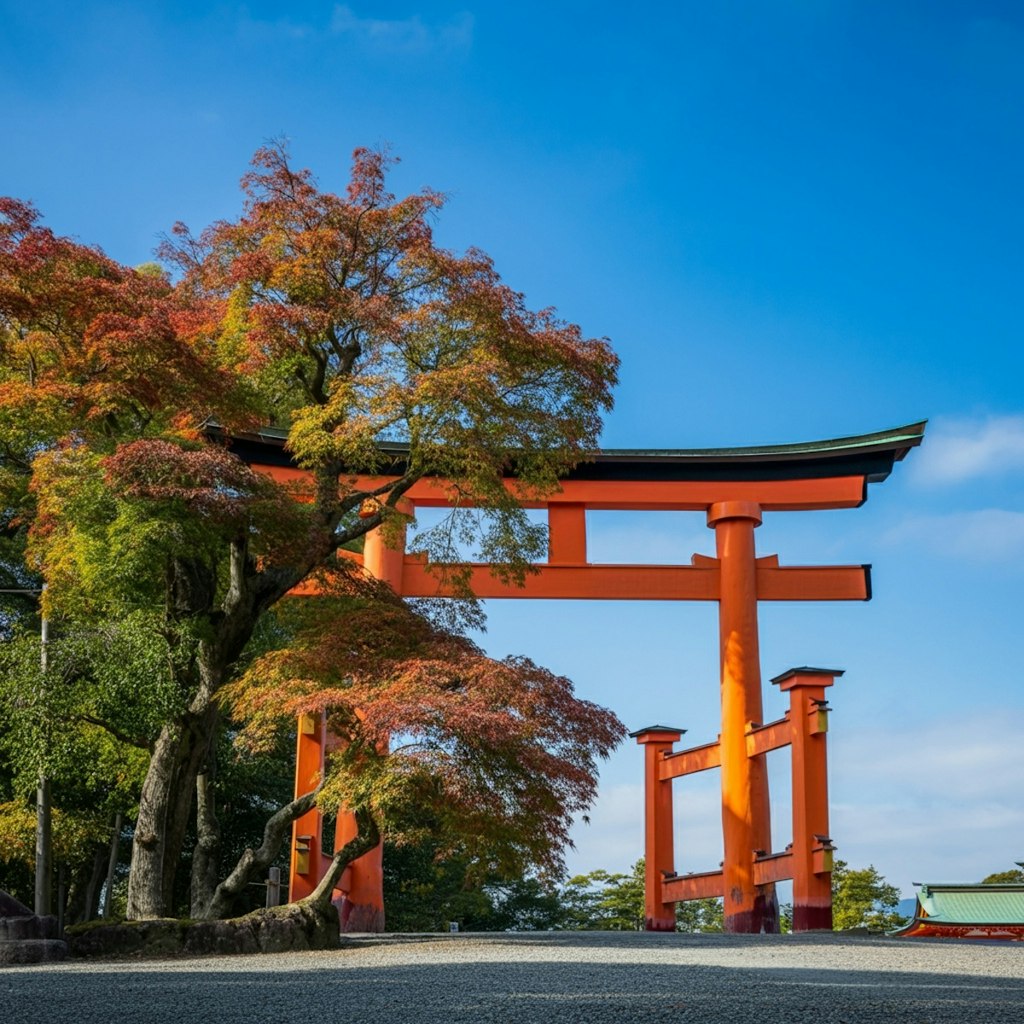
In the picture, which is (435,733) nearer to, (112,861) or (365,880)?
(365,880)

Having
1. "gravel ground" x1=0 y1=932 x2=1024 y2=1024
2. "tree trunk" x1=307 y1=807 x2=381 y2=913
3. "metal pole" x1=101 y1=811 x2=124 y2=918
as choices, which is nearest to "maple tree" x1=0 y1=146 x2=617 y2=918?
"tree trunk" x1=307 y1=807 x2=381 y2=913

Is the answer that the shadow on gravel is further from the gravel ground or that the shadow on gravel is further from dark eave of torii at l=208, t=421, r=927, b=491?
dark eave of torii at l=208, t=421, r=927, b=491

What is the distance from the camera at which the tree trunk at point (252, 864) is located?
32.1 ft

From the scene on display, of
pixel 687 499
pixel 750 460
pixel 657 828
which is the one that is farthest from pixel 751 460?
pixel 657 828

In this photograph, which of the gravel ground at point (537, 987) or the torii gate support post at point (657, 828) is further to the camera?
the torii gate support post at point (657, 828)

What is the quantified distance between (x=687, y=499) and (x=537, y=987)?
28.8ft

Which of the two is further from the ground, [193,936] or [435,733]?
[435,733]

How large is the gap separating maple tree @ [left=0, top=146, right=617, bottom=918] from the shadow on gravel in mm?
3399

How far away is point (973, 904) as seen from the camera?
13.7 m

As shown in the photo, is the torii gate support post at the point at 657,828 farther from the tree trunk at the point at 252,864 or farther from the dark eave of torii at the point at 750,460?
the tree trunk at the point at 252,864

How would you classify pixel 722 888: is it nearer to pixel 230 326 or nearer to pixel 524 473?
pixel 524 473

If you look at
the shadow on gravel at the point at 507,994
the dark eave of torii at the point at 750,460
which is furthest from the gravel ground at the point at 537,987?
the dark eave of torii at the point at 750,460

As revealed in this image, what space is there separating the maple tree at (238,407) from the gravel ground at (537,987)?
3058mm

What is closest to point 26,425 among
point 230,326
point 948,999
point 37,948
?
point 230,326
